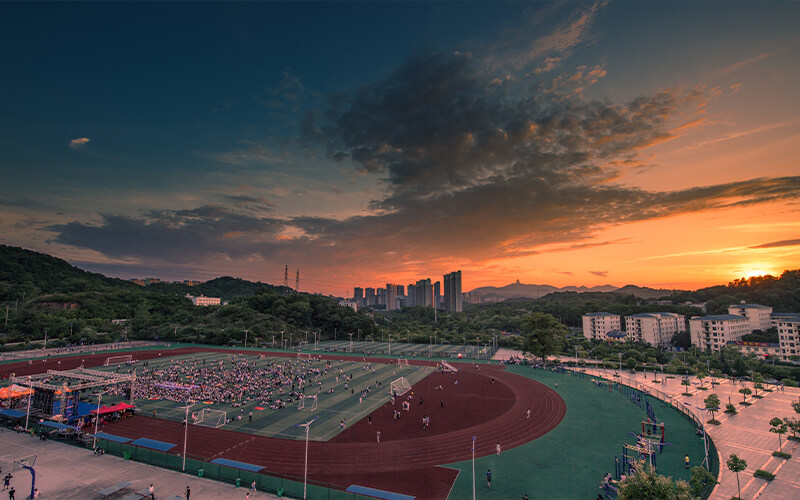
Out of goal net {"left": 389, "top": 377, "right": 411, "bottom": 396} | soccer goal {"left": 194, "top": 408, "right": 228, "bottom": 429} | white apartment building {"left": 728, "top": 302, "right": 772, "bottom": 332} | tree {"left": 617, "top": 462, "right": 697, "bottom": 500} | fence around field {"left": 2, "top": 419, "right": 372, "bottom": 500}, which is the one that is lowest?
goal net {"left": 389, "top": 377, "right": 411, "bottom": 396}

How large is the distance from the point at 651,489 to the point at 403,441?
1943cm

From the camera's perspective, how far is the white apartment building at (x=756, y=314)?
333 feet

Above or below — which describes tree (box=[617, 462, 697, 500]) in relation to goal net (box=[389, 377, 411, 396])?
above

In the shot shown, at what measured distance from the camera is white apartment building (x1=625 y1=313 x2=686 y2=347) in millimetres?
105938

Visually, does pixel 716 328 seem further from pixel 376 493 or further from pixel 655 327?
pixel 376 493

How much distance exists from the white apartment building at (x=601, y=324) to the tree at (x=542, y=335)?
56298mm

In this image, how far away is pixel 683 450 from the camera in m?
29.8

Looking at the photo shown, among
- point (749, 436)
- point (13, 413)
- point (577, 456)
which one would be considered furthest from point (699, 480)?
point (13, 413)

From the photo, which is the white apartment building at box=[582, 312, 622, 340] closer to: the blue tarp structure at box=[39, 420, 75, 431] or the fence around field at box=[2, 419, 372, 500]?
the fence around field at box=[2, 419, 372, 500]

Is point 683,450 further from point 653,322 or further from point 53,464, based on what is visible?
point 653,322

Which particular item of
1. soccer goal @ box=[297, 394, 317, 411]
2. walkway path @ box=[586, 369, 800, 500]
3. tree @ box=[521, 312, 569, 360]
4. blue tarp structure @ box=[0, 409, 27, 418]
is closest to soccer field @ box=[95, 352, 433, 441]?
soccer goal @ box=[297, 394, 317, 411]

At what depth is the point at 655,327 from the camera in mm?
105938

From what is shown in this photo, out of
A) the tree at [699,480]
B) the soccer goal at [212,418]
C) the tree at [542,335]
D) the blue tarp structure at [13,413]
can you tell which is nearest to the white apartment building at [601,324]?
the tree at [542,335]

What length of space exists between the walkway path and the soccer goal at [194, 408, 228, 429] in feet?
129
